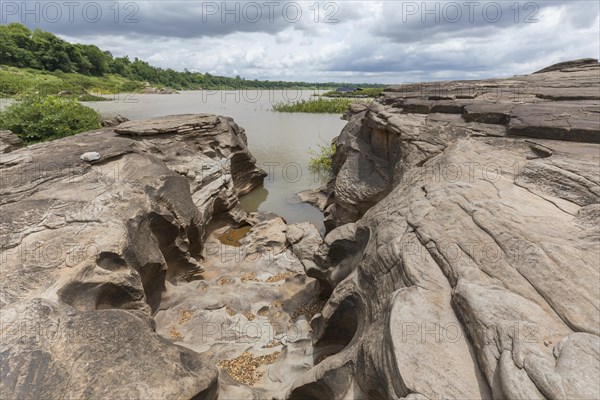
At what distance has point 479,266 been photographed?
3096 millimetres

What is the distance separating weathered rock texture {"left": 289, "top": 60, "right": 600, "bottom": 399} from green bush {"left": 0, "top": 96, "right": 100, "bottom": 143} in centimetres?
1074

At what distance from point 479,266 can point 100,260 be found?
15.1 ft

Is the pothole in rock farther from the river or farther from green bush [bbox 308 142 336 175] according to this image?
green bush [bbox 308 142 336 175]

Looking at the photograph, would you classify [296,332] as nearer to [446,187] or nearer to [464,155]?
[446,187]

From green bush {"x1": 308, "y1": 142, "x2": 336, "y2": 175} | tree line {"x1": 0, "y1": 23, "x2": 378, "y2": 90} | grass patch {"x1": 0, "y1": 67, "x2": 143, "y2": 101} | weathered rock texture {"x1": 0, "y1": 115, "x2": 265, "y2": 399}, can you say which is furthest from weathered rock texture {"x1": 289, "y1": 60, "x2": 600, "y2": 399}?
tree line {"x1": 0, "y1": 23, "x2": 378, "y2": 90}

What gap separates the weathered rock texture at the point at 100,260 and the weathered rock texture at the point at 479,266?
1887mm

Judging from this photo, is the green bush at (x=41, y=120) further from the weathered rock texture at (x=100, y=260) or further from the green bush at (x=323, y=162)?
the green bush at (x=323, y=162)

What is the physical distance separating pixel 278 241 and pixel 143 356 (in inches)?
206

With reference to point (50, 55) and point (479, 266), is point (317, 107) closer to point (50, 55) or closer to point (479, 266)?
point (479, 266)

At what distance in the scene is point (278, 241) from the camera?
28.4 feet

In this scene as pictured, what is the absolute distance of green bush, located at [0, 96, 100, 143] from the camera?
11492mm

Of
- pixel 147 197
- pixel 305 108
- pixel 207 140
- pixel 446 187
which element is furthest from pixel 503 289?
pixel 305 108

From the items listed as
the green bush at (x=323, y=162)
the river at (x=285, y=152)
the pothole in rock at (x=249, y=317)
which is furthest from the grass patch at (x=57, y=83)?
the pothole in rock at (x=249, y=317)

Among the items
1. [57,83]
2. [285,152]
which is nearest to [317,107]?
[285,152]
